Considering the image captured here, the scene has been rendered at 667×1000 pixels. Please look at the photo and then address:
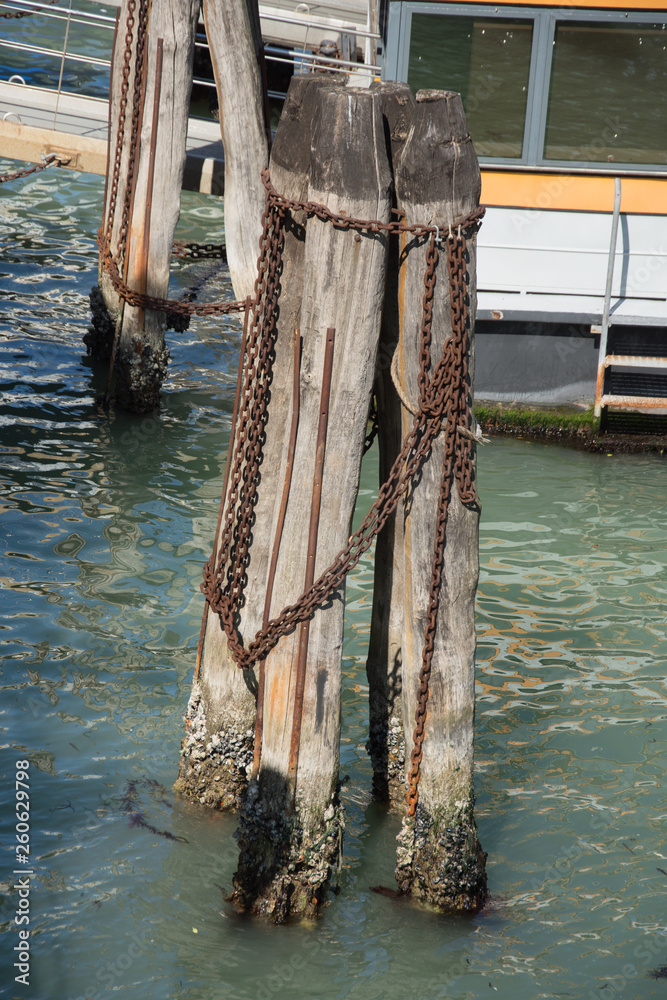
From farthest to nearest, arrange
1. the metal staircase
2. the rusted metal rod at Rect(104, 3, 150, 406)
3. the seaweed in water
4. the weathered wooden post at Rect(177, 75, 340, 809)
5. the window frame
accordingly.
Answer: the metal staircase < the window frame < the rusted metal rod at Rect(104, 3, 150, 406) < the seaweed in water < the weathered wooden post at Rect(177, 75, 340, 809)

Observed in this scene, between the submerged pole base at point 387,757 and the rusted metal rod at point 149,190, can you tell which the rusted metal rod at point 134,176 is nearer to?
the rusted metal rod at point 149,190

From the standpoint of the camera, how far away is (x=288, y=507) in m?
3.24

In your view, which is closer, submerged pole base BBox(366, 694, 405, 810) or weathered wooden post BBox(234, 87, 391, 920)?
weathered wooden post BBox(234, 87, 391, 920)

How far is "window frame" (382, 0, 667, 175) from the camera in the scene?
7.57 m

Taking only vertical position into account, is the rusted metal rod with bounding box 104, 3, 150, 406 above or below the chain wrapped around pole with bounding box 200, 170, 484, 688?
above

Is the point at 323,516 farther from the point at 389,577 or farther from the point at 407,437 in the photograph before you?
the point at 389,577

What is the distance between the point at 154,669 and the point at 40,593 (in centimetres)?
94

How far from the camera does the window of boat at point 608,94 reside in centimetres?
773

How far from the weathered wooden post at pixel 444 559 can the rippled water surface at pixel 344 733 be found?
0.26 m

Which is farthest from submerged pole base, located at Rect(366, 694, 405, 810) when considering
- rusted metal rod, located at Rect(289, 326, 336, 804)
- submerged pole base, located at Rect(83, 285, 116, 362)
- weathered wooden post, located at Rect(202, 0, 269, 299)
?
submerged pole base, located at Rect(83, 285, 116, 362)

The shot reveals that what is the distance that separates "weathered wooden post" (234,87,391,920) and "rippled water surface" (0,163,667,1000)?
11.0 inches

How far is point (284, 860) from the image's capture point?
3381 millimetres

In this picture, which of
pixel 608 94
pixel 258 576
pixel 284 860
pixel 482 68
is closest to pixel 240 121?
pixel 482 68

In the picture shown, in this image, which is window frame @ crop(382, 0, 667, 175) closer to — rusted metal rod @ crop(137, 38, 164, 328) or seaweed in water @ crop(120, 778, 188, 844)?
rusted metal rod @ crop(137, 38, 164, 328)
